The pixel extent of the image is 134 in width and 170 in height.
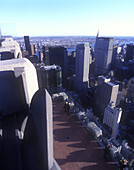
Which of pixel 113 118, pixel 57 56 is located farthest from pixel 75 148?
pixel 57 56

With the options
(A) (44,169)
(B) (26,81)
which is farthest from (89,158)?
(B) (26,81)

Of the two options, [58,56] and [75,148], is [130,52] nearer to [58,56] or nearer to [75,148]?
[58,56]

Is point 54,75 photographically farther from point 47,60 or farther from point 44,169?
point 47,60

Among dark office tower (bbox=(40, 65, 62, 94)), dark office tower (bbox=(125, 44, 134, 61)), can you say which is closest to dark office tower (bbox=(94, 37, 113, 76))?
dark office tower (bbox=(125, 44, 134, 61))

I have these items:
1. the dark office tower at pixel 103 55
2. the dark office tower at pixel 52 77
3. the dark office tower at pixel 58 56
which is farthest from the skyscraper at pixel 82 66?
the dark office tower at pixel 103 55

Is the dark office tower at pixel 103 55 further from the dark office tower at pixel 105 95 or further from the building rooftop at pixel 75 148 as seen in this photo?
the building rooftop at pixel 75 148
